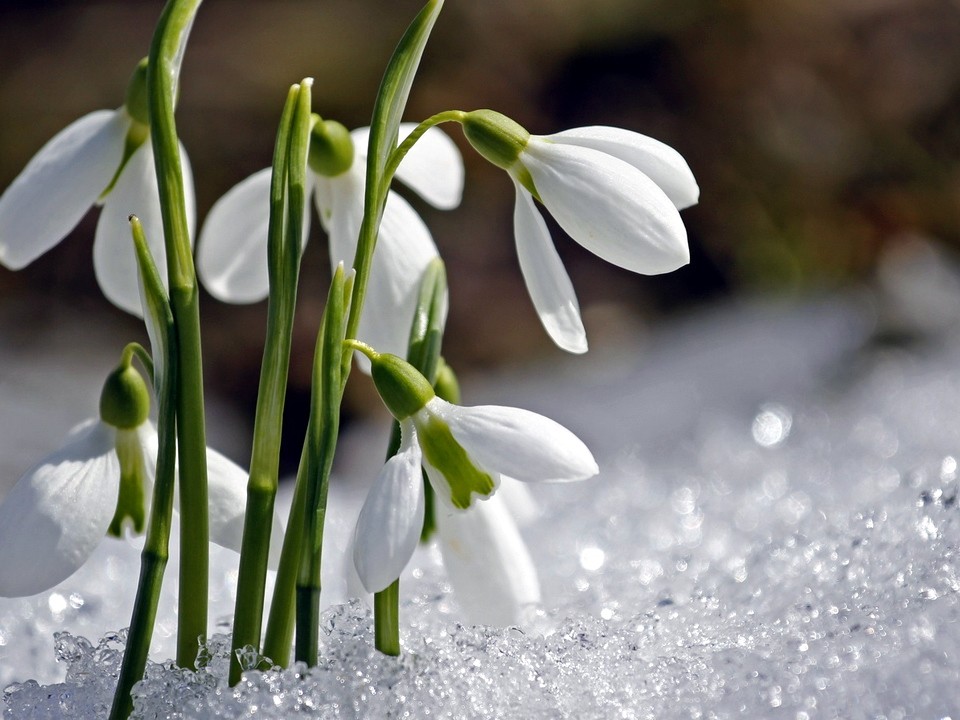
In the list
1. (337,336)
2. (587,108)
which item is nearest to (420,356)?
(337,336)

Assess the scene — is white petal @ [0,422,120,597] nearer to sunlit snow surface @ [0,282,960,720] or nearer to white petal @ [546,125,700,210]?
sunlit snow surface @ [0,282,960,720]

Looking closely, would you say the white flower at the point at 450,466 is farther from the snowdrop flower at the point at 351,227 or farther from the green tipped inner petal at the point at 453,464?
the snowdrop flower at the point at 351,227

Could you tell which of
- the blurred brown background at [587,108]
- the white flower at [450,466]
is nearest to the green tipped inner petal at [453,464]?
the white flower at [450,466]

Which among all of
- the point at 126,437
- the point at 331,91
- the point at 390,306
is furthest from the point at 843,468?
the point at 331,91

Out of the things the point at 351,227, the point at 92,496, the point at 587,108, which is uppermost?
the point at 587,108

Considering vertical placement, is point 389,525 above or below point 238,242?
below

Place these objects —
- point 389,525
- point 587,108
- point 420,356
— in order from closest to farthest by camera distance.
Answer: point 389,525, point 420,356, point 587,108

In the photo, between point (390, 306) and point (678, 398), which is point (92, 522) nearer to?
point (390, 306)

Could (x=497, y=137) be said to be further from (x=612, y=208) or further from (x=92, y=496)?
(x=92, y=496)
